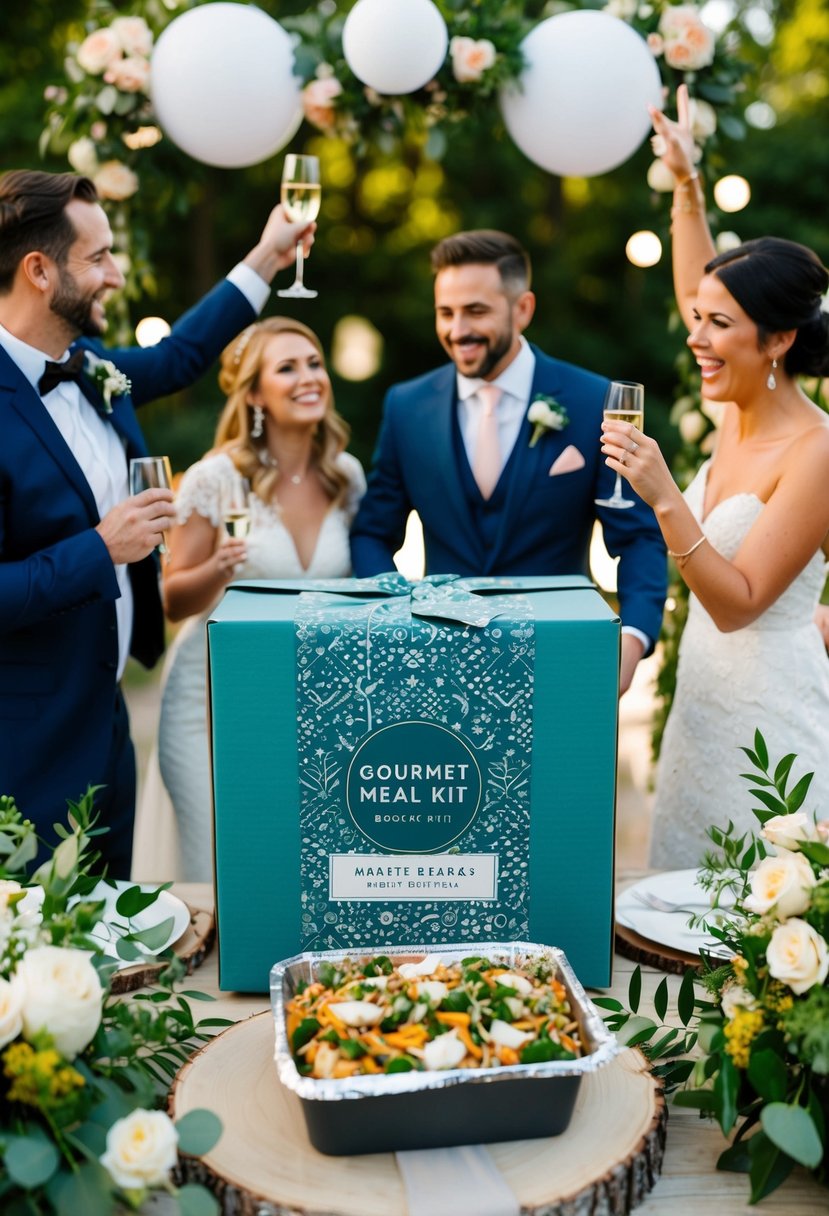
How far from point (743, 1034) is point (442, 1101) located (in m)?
0.35

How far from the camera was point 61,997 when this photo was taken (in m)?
1.23

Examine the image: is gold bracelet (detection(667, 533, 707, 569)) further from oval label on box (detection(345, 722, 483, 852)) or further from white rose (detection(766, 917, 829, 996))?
white rose (detection(766, 917, 829, 996))

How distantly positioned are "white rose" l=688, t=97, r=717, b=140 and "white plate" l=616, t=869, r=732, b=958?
83.9 inches

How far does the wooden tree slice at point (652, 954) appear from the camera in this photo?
1827mm

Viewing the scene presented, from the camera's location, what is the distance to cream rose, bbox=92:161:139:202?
11.3ft

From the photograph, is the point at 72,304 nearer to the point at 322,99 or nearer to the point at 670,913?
the point at 322,99

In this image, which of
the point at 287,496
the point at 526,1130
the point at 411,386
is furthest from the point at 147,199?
the point at 526,1130

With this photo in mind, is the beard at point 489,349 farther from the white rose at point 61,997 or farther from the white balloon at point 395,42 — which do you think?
the white rose at point 61,997

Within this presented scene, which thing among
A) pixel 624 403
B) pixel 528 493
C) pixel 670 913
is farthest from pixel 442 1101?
pixel 528 493

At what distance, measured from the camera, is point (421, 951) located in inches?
61.0

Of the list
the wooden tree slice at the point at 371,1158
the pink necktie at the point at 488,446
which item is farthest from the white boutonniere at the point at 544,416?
the wooden tree slice at the point at 371,1158

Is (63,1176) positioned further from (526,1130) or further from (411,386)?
(411,386)

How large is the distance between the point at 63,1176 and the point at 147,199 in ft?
10.5

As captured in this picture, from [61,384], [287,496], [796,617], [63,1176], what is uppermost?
[61,384]
